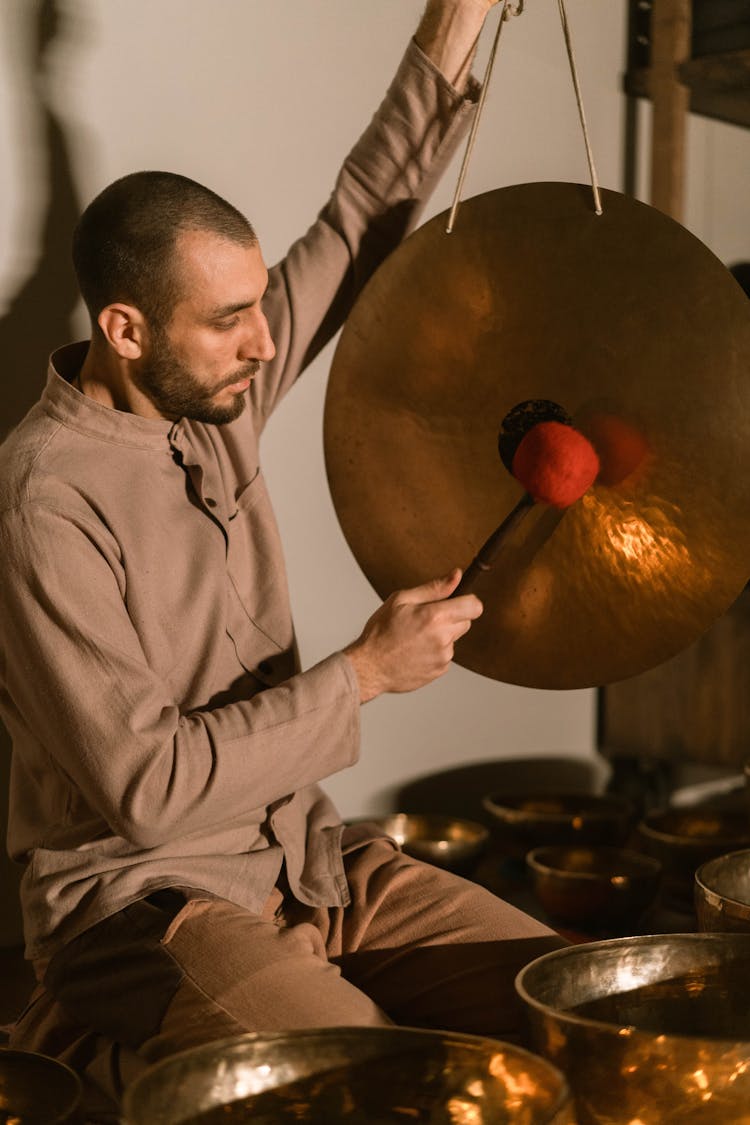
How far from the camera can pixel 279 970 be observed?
1195 mm

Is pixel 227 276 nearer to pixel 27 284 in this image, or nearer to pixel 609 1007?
pixel 27 284

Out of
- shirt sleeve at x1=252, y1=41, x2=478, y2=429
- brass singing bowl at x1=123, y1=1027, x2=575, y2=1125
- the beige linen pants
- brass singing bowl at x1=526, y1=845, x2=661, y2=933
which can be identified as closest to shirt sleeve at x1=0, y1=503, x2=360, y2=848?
the beige linen pants

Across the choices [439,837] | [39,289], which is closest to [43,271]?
[39,289]

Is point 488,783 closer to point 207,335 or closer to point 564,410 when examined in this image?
point 564,410

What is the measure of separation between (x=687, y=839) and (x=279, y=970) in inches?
41.2

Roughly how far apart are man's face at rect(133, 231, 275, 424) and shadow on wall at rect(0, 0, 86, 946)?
0.37 metres

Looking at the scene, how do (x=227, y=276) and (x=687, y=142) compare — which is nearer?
(x=227, y=276)

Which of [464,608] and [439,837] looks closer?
[464,608]

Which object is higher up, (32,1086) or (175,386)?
(175,386)

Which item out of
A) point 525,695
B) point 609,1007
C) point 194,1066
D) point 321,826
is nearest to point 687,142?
point 525,695

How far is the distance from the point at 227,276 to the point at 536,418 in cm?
37

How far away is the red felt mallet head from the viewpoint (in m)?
1.30

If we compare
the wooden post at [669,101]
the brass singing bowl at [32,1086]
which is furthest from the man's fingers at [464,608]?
the wooden post at [669,101]

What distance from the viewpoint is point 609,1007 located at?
42.3 inches
